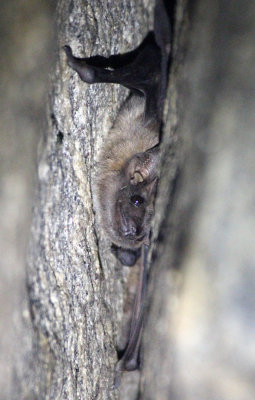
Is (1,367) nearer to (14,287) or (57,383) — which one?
(14,287)

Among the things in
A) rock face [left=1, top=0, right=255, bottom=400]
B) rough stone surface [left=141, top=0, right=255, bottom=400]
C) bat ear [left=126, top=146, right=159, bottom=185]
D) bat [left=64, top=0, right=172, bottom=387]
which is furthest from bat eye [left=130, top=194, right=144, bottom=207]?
rough stone surface [left=141, top=0, right=255, bottom=400]

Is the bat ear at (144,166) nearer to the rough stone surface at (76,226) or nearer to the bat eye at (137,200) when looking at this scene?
the bat eye at (137,200)

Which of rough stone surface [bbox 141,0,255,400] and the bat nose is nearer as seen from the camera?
the bat nose

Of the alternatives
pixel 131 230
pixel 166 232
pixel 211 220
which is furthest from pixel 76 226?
pixel 211 220

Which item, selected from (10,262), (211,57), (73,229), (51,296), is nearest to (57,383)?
(51,296)

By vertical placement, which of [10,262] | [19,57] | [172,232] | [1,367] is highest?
[19,57]

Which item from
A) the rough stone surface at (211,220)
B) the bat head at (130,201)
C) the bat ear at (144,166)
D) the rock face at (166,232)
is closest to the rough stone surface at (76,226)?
the rock face at (166,232)

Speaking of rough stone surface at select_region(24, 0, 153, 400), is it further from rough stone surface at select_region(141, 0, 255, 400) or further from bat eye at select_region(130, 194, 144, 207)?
rough stone surface at select_region(141, 0, 255, 400)
